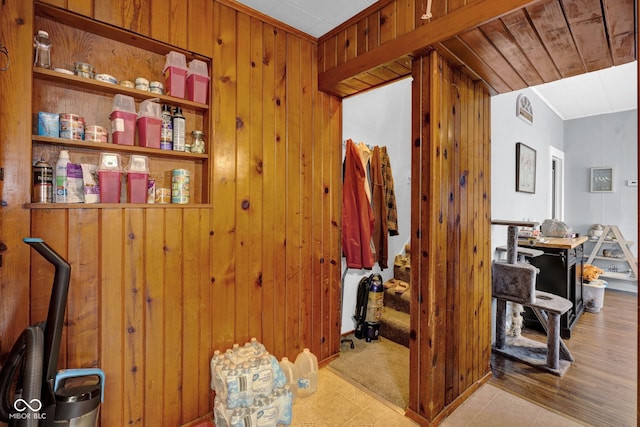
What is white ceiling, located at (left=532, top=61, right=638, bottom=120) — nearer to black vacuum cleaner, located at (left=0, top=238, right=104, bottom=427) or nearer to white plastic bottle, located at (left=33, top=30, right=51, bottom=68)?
white plastic bottle, located at (left=33, top=30, right=51, bottom=68)

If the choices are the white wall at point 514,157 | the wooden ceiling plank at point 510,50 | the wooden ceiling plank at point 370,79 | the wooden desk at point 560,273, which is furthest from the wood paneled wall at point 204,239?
the wooden desk at point 560,273

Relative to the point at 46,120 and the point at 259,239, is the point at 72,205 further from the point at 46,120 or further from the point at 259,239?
the point at 259,239

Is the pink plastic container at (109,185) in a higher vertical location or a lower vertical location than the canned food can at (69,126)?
lower

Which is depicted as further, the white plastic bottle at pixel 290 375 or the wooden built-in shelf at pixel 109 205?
the white plastic bottle at pixel 290 375

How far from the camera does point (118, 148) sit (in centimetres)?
137

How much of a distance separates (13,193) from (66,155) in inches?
9.3

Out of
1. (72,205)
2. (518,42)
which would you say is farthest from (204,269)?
(518,42)

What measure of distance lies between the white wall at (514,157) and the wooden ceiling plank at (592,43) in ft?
4.39

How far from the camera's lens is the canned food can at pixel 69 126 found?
1.27 m

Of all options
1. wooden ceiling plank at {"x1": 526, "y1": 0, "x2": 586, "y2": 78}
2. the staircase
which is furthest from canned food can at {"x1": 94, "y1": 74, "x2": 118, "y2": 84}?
the staircase

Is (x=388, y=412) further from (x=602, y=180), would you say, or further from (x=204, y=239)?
(x=602, y=180)

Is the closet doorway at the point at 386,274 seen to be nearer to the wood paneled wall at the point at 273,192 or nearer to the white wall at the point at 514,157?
the wood paneled wall at the point at 273,192

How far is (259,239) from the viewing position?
184 centimetres

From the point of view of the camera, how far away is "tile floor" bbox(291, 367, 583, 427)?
1640 millimetres
